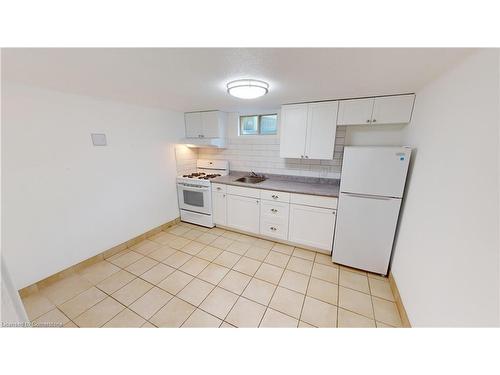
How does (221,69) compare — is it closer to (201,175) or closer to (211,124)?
(211,124)

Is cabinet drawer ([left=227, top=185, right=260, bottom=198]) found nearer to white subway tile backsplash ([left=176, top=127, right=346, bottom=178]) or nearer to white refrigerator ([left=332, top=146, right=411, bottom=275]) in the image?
white subway tile backsplash ([left=176, top=127, right=346, bottom=178])

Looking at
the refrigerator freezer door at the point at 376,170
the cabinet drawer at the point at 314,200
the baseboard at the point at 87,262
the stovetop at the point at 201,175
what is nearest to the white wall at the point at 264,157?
the stovetop at the point at 201,175

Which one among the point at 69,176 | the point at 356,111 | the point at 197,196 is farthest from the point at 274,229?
the point at 69,176

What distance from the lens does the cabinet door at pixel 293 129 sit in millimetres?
2518

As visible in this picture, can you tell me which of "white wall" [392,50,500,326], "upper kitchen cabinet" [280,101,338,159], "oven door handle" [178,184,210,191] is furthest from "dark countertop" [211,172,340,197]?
"white wall" [392,50,500,326]

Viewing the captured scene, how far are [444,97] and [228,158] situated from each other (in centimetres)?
288

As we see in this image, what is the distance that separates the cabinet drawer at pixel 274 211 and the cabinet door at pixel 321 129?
2.69 ft

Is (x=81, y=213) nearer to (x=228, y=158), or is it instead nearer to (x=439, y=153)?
(x=228, y=158)

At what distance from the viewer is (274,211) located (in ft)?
8.77

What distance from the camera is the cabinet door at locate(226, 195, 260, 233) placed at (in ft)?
9.27

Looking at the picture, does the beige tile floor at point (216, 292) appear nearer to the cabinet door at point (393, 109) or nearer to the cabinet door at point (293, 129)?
the cabinet door at point (293, 129)

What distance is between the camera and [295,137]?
2.60 meters

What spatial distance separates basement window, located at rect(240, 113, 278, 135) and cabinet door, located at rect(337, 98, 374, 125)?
1.06m

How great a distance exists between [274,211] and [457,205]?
1.83m
